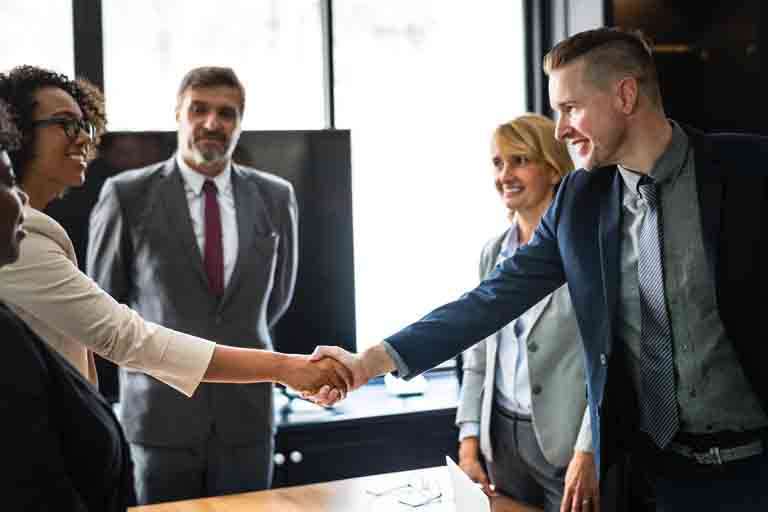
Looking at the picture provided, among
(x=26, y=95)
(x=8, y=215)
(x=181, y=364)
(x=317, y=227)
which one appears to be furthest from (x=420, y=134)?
(x=8, y=215)

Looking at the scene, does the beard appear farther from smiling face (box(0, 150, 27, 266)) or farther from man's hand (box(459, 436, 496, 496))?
smiling face (box(0, 150, 27, 266))

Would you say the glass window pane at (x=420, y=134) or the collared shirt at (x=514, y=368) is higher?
the glass window pane at (x=420, y=134)

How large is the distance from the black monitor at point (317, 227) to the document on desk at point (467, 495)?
188 centimetres

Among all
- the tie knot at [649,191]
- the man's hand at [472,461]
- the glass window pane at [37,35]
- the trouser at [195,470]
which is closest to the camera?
the tie knot at [649,191]

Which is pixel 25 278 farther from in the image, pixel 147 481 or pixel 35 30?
pixel 35 30

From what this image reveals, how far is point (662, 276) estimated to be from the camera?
200cm

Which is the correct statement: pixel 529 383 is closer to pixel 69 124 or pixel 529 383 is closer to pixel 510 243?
pixel 510 243

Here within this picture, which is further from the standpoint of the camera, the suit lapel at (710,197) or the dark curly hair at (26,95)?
the dark curly hair at (26,95)

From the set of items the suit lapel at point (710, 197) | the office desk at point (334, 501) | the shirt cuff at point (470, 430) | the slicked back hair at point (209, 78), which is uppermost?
the slicked back hair at point (209, 78)

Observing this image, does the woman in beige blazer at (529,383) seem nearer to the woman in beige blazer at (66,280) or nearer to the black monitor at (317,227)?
the woman in beige blazer at (66,280)

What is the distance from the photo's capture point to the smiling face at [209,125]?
3.21 m

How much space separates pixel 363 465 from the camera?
364 centimetres

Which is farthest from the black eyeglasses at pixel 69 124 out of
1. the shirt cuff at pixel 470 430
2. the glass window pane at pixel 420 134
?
the glass window pane at pixel 420 134

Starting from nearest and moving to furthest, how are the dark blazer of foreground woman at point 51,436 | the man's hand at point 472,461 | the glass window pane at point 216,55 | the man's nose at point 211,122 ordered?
the dark blazer of foreground woman at point 51,436, the man's hand at point 472,461, the man's nose at point 211,122, the glass window pane at point 216,55
